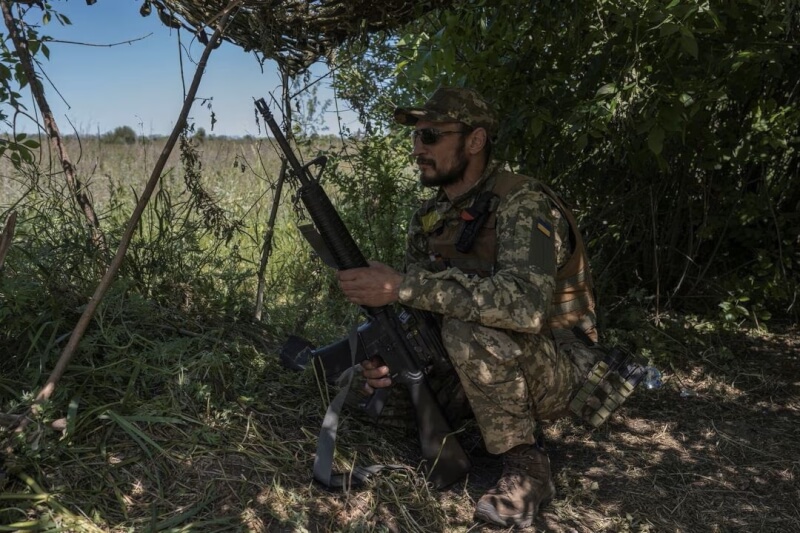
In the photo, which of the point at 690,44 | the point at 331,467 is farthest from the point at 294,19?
the point at 331,467

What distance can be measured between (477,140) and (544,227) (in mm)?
481

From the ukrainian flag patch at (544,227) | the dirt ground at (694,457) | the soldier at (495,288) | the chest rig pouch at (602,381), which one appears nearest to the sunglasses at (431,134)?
the soldier at (495,288)

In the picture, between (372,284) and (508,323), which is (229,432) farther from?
(508,323)

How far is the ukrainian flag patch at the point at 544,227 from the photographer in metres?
2.64

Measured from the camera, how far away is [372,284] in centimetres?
264

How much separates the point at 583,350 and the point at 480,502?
0.76 metres

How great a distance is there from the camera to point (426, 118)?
2.83 m

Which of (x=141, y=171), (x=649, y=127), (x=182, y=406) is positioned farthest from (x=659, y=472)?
(x=141, y=171)

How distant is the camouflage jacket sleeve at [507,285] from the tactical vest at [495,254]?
0.32 ft

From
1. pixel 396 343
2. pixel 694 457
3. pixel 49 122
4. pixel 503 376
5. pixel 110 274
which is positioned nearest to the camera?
pixel 110 274

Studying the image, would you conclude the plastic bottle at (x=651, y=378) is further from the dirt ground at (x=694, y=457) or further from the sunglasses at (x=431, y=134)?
the sunglasses at (x=431, y=134)

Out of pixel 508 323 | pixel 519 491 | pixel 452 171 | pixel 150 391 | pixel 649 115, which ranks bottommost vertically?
pixel 519 491

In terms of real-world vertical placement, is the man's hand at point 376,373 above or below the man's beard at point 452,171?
below

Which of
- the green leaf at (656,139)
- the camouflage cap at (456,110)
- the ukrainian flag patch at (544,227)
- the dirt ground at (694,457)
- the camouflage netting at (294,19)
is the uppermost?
the camouflage netting at (294,19)
